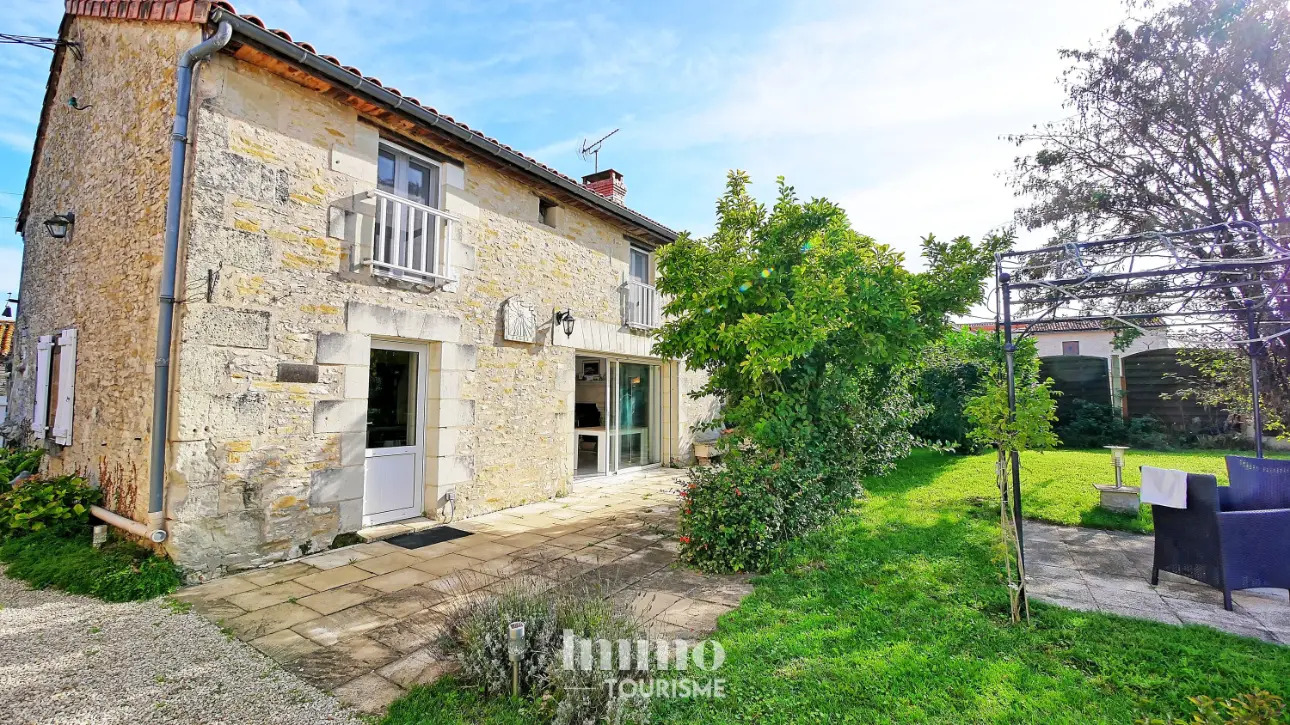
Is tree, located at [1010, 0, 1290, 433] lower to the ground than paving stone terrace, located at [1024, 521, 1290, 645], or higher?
higher

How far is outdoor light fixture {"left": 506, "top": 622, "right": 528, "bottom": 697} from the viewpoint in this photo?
257 centimetres

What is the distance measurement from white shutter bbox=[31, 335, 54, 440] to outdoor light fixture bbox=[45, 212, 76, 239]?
126cm

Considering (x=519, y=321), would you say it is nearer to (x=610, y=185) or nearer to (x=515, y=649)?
(x=610, y=185)

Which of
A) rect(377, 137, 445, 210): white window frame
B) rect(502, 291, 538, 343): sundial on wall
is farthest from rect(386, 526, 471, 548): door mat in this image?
rect(377, 137, 445, 210): white window frame

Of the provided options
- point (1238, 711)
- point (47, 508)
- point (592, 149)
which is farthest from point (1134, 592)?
point (592, 149)

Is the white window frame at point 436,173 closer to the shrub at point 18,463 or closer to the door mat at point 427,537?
the door mat at point 427,537

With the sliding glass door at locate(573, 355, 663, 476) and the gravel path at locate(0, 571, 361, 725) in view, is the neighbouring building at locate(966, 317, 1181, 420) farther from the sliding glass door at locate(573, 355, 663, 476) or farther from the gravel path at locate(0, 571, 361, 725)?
the gravel path at locate(0, 571, 361, 725)

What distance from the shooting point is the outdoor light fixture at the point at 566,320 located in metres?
7.85

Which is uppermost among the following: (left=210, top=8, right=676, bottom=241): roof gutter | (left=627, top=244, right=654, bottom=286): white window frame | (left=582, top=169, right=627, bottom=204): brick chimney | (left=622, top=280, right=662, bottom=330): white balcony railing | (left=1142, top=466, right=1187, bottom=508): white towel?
(left=582, top=169, right=627, bottom=204): brick chimney

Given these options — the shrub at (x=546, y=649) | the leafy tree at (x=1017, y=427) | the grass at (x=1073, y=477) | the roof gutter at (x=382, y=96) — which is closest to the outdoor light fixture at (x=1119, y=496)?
the grass at (x=1073, y=477)

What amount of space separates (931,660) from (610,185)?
911 centimetres

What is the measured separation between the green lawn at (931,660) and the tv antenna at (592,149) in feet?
29.9

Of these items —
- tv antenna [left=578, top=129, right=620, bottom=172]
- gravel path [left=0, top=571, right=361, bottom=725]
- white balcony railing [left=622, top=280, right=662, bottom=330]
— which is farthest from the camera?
tv antenna [left=578, top=129, right=620, bottom=172]

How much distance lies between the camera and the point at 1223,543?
12.3ft
